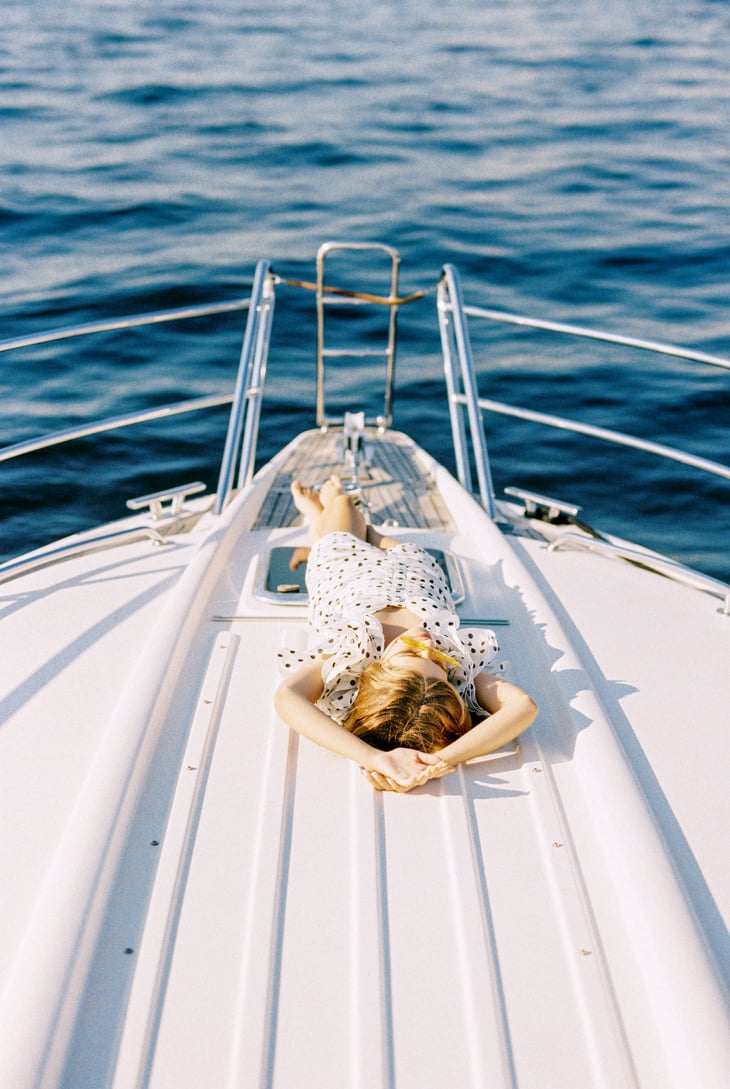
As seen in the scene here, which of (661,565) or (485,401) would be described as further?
(485,401)

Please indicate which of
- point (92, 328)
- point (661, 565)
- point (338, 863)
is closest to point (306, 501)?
point (92, 328)

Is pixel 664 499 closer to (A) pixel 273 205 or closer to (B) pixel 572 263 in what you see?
(B) pixel 572 263

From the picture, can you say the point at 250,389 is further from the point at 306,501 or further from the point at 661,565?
Answer: the point at 661,565

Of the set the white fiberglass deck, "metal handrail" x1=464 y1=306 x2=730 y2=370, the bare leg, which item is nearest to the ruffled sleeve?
the white fiberglass deck

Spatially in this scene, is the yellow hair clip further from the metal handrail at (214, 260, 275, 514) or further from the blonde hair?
the metal handrail at (214, 260, 275, 514)

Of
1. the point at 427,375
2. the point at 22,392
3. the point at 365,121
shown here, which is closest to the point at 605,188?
the point at 365,121

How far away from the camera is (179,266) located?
840 centimetres

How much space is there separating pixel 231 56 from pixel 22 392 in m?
9.33

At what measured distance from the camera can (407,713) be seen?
2.12 meters

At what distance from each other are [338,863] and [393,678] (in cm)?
47

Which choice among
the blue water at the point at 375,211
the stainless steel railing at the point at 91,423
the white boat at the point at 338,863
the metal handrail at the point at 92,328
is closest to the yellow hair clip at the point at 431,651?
the white boat at the point at 338,863

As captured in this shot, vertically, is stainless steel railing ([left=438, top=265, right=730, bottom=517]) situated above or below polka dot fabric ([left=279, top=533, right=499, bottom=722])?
above

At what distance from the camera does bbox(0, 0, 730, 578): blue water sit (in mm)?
6410

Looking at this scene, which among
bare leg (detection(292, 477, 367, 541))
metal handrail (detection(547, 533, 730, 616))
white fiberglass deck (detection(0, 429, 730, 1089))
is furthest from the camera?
bare leg (detection(292, 477, 367, 541))
